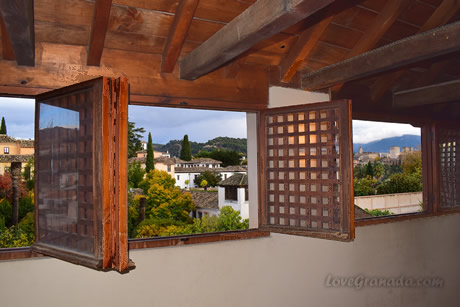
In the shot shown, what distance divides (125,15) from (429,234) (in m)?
3.60

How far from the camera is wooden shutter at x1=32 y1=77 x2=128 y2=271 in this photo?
159 centimetres

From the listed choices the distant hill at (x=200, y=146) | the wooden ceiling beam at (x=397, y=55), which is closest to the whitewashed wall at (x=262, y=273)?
the wooden ceiling beam at (x=397, y=55)

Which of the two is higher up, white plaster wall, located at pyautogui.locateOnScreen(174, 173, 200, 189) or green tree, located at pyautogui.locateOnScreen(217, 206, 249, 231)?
white plaster wall, located at pyautogui.locateOnScreen(174, 173, 200, 189)

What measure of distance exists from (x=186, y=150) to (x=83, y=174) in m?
8.08

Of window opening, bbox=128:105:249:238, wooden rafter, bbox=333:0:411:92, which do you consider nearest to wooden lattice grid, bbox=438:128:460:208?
wooden rafter, bbox=333:0:411:92

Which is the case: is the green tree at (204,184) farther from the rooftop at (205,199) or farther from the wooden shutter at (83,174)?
the wooden shutter at (83,174)

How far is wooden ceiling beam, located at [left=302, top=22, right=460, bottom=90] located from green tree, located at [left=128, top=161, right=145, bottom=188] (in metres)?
5.30

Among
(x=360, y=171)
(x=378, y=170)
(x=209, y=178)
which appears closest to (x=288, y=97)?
(x=209, y=178)

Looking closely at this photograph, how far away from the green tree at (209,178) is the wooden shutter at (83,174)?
617cm

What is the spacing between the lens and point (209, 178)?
8.22 metres

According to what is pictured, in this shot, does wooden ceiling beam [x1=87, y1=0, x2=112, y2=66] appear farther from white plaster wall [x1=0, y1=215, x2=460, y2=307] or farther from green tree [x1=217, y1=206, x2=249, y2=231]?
green tree [x1=217, y1=206, x2=249, y2=231]

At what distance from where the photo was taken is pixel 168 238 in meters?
2.38

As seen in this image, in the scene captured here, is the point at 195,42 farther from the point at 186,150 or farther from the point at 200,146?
the point at 186,150

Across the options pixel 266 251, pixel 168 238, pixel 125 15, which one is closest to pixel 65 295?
pixel 168 238
